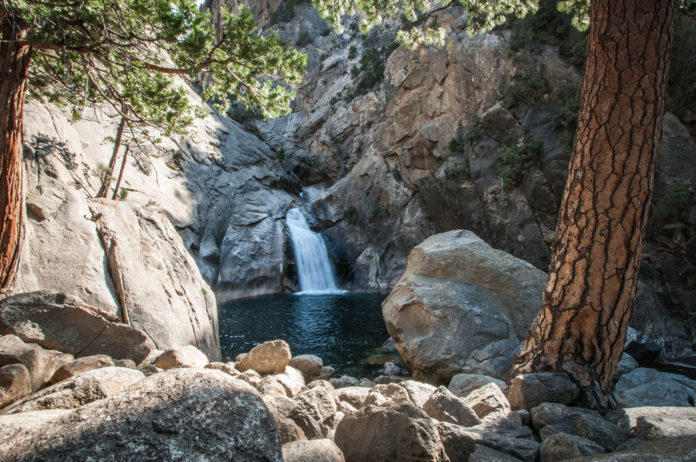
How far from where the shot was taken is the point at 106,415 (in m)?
1.56

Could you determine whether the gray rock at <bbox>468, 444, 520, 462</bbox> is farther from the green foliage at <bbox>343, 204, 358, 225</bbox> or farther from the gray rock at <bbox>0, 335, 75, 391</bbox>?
the green foliage at <bbox>343, 204, 358, 225</bbox>

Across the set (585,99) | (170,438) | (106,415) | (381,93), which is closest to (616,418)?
(585,99)

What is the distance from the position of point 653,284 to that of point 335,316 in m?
11.3

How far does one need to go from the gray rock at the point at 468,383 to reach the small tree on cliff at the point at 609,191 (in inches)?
79.8

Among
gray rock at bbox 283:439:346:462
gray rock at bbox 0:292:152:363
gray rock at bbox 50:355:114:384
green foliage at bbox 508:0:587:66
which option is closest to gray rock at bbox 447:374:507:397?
gray rock at bbox 283:439:346:462

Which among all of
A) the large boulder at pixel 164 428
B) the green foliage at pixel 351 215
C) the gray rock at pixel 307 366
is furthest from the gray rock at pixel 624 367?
the green foliage at pixel 351 215

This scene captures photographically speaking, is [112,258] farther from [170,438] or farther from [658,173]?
[658,173]

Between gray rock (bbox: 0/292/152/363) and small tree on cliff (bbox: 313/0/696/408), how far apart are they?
561cm

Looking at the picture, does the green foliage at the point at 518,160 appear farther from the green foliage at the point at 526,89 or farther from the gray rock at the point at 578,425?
the gray rock at the point at 578,425

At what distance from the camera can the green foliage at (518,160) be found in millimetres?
18125

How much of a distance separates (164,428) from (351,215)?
2654cm

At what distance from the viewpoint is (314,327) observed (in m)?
13.8

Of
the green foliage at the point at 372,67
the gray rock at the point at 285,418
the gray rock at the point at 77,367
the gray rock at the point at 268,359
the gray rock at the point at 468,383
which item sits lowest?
the gray rock at the point at 468,383

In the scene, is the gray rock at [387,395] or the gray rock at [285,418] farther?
the gray rock at [387,395]
